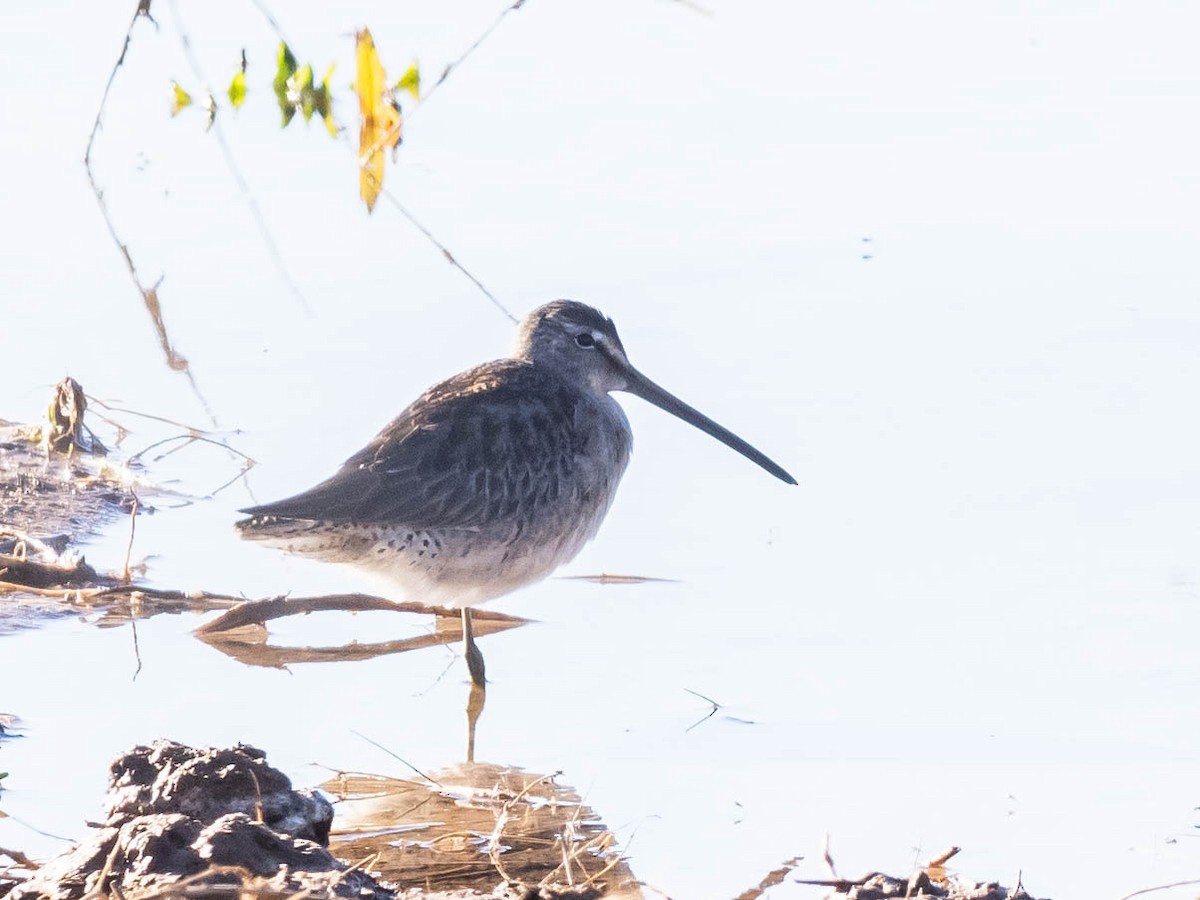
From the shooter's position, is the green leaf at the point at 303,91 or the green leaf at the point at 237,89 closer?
the green leaf at the point at 303,91

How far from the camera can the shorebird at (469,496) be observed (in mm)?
4961

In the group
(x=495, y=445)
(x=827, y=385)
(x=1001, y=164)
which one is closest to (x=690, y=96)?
(x=1001, y=164)

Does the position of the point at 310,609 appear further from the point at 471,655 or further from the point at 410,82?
the point at 410,82

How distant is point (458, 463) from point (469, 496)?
0.30ft

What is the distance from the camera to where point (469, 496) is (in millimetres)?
5105

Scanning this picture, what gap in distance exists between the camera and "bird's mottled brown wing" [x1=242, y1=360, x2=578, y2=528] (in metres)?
4.97

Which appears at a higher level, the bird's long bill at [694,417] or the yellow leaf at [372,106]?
the yellow leaf at [372,106]

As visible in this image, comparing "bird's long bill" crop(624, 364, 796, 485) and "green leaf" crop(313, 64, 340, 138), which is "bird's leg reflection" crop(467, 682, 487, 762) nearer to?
"bird's long bill" crop(624, 364, 796, 485)

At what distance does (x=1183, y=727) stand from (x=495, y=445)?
182 centimetres

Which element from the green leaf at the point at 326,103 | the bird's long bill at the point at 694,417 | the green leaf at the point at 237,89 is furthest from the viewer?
the bird's long bill at the point at 694,417

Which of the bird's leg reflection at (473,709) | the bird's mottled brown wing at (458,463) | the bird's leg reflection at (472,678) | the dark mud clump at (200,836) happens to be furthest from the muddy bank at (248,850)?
the bird's mottled brown wing at (458,463)

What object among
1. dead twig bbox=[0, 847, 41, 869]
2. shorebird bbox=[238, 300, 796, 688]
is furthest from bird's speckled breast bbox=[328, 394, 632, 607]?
dead twig bbox=[0, 847, 41, 869]

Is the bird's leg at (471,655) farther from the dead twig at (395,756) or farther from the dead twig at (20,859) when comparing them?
the dead twig at (20,859)

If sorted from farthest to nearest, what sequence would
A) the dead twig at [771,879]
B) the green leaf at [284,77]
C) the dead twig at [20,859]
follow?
1. the green leaf at [284,77]
2. the dead twig at [771,879]
3. the dead twig at [20,859]
